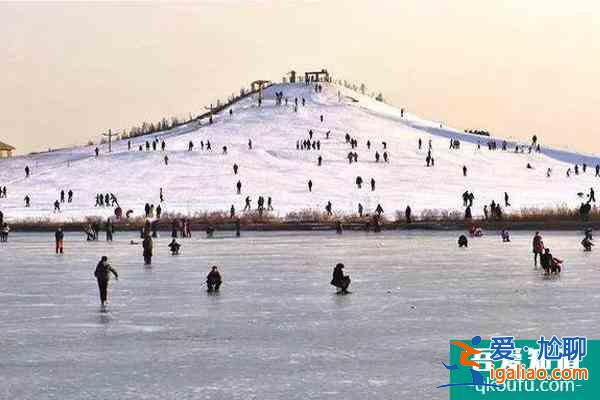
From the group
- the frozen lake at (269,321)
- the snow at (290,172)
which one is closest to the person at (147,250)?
the frozen lake at (269,321)

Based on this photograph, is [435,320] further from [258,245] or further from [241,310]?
[258,245]

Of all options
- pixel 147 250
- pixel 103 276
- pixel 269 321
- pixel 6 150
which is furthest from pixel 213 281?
pixel 6 150

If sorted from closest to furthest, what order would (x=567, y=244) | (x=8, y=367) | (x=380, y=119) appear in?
(x=8, y=367) → (x=567, y=244) → (x=380, y=119)

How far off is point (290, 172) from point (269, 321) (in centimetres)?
5869

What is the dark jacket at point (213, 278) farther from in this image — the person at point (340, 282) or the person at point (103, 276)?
the person at point (103, 276)

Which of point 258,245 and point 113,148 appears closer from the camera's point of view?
point 258,245

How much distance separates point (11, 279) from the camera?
1043 inches

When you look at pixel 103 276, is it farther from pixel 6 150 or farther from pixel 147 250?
pixel 6 150

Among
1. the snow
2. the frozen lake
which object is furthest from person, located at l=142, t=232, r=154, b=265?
the snow

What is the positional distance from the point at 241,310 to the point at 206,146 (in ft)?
222

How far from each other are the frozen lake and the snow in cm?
3030

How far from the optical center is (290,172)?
77312mm

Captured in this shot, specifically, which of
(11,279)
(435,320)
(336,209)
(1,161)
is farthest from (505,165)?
(435,320)

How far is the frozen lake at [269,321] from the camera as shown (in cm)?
1379
